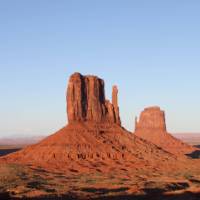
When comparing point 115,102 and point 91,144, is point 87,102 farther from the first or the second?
point 91,144

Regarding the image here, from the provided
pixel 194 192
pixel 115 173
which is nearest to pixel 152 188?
pixel 194 192

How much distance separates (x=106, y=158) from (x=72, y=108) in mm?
14487


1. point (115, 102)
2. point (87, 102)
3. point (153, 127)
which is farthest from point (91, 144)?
point (153, 127)

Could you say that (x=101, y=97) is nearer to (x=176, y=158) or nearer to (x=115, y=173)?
(x=176, y=158)

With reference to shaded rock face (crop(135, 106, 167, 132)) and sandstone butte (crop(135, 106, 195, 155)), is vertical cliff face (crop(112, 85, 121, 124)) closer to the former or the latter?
sandstone butte (crop(135, 106, 195, 155))

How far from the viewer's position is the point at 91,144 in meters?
73.6

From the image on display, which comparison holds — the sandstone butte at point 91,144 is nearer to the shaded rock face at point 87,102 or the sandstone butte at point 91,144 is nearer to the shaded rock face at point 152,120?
the shaded rock face at point 87,102

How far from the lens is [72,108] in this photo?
80.4m

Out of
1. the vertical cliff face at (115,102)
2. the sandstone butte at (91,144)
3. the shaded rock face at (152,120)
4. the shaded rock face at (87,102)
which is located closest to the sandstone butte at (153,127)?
the shaded rock face at (152,120)

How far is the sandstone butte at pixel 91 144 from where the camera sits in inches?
2685

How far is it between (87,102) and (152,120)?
60.1 metres

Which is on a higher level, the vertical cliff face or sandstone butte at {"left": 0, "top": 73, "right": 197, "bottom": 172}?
the vertical cliff face

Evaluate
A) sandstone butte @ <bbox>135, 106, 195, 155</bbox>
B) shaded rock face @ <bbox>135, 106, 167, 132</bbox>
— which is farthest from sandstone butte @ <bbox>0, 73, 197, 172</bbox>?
shaded rock face @ <bbox>135, 106, 167, 132</bbox>

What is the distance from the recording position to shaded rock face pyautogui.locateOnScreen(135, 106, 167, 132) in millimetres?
137375
